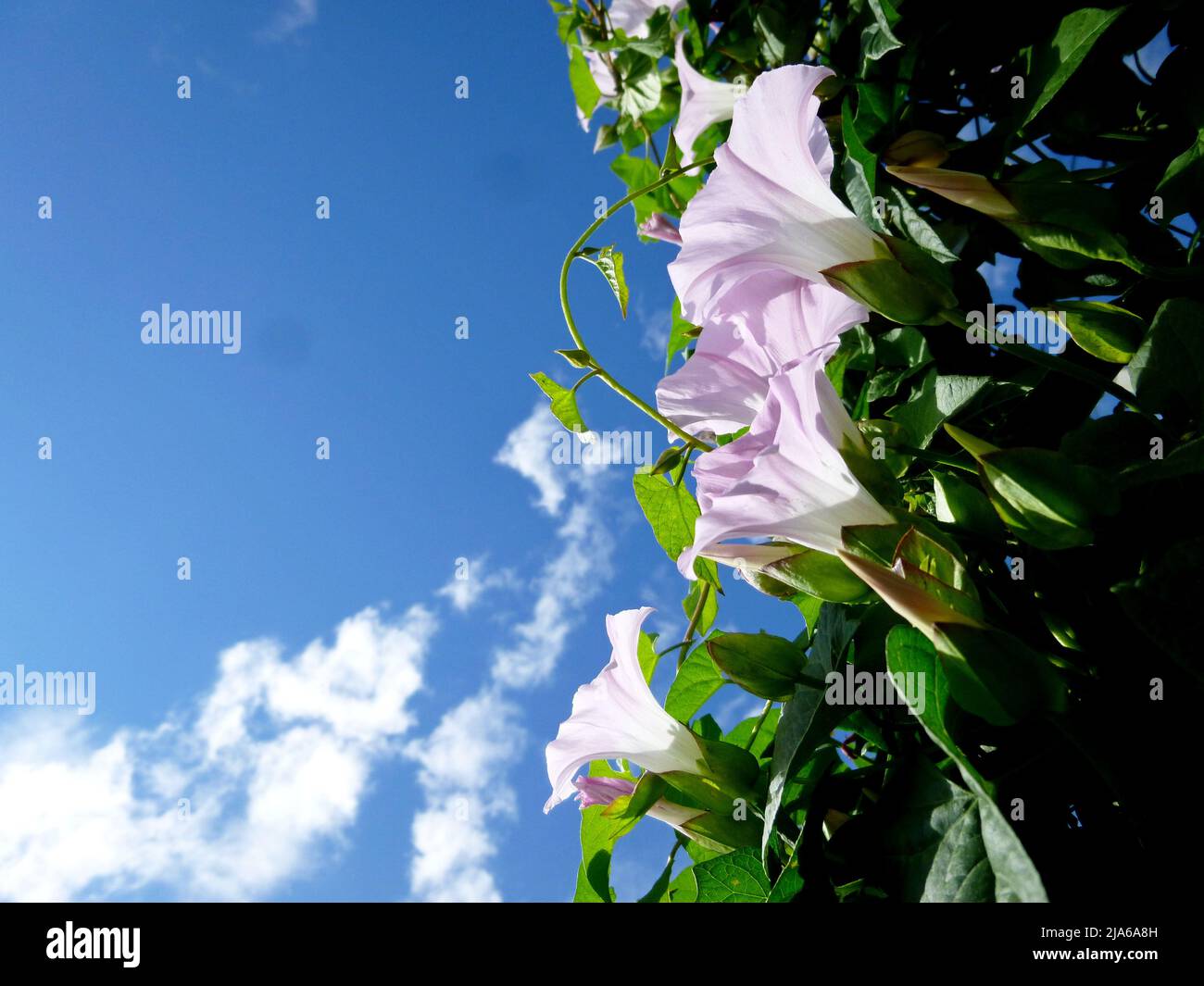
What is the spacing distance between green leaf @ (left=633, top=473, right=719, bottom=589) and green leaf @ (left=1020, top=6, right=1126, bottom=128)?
1.28 feet

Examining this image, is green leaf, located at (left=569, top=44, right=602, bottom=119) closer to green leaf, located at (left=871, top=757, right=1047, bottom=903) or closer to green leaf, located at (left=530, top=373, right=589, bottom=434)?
green leaf, located at (left=530, top=373, right=589, bottom=434)

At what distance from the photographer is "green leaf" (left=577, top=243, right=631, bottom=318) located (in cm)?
83

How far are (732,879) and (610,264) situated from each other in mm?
556

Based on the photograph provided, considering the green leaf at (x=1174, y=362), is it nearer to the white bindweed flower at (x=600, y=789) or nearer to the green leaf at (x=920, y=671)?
the green leaf at (x=920, y=671)

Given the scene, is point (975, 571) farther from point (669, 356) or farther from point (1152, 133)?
point (669, 356)

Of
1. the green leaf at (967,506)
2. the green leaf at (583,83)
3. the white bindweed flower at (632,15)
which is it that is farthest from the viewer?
the green leaf at (583,83)

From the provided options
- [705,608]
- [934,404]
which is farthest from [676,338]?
[934,404]

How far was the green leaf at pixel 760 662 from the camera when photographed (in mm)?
534

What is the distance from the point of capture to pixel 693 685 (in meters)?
0.75

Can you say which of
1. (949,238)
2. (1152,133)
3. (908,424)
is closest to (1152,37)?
(1152,133)

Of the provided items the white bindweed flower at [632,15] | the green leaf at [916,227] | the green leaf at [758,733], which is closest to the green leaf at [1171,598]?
the green leaf at [916,227]

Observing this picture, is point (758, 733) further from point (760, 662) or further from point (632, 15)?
point (632, 15)

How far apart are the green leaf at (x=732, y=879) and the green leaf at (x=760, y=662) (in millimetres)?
112
